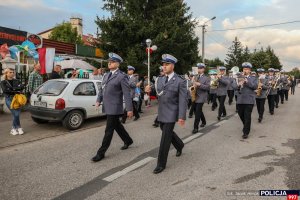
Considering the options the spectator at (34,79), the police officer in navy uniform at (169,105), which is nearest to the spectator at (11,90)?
the spectator at (34,79)

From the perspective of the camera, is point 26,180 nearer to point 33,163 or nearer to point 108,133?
point 33,163

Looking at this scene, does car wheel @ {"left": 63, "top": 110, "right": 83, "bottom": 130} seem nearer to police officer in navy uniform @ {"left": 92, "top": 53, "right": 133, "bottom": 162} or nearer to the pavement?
the pavement

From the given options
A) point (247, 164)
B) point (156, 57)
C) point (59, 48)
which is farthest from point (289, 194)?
point (59, 48)

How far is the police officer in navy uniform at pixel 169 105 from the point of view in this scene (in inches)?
193

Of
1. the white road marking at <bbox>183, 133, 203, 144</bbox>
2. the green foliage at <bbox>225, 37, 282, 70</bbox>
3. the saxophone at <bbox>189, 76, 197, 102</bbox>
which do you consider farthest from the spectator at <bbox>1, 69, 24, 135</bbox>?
the green foliage at <bbox>225, 37, 282, 70</bbox>

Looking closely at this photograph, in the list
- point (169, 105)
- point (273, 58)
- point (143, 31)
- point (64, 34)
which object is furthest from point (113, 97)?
point (273, 58)

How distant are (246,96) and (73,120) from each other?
4.76 meters

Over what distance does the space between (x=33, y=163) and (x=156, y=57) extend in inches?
592

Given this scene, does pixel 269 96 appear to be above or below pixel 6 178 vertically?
above

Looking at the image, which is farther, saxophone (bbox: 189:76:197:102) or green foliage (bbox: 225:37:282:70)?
green foliage (bbox: 225:37:282:70)

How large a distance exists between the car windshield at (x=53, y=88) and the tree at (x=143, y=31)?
10.5 m

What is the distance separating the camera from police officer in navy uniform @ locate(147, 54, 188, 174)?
16.1ft

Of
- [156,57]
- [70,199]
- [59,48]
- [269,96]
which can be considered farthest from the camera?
[59,48]

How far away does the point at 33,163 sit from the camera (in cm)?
534
